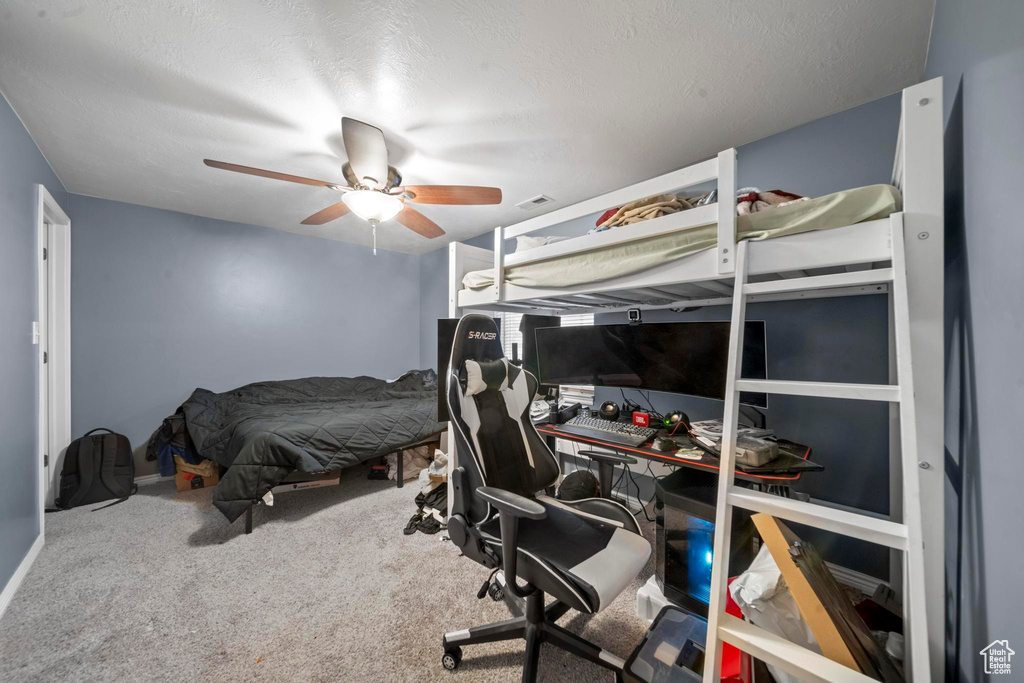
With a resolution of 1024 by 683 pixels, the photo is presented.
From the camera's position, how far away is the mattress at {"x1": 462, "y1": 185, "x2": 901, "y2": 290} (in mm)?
1119

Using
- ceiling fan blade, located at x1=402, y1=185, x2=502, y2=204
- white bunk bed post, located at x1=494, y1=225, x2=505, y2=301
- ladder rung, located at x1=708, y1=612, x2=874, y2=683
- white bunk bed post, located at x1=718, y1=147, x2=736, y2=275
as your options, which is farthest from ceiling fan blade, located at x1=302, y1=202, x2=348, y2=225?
ladder rung, located at x1=708, y1=612, x2=874, y2=683

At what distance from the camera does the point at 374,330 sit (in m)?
4.88

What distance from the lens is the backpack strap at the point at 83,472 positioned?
2771 mm

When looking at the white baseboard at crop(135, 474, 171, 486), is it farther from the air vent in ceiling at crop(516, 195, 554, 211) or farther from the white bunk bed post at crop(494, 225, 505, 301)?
the air vent in ceiling at crop(516, 195, 554, 211)

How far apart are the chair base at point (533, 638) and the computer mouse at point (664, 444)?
2.86 ft

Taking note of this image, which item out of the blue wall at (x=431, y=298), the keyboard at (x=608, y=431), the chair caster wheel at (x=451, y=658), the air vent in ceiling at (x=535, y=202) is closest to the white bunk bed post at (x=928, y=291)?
the keyboard at (x=608, y=431)

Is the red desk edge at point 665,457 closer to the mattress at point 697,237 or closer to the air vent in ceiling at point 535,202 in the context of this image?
the mattress at point 697,237

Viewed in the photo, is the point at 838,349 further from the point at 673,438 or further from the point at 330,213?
the point at 330,213

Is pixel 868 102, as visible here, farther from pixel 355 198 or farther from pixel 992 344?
pixel 355 198

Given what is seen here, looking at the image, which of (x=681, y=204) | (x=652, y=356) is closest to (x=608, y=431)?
(x=652, y=356)

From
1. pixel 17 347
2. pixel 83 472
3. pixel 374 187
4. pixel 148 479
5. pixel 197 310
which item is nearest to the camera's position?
pixel 17 347

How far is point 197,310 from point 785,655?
190 inches

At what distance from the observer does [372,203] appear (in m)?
2.21

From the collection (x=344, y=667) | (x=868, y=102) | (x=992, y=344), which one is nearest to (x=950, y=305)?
(x=992, y=344)
